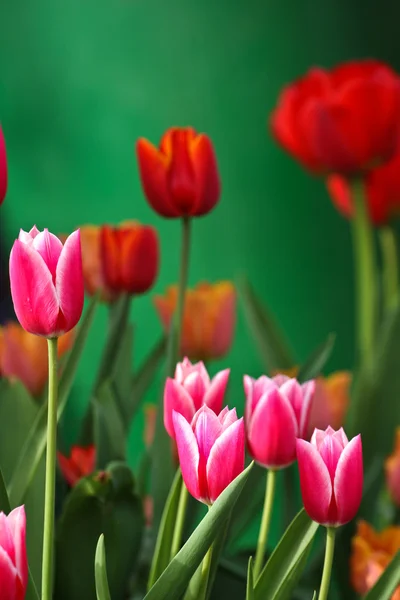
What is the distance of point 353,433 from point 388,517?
7 cm

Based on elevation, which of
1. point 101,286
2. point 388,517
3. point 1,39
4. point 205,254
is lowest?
point 388,517

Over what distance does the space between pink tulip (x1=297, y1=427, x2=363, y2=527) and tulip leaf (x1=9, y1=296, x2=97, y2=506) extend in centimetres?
10

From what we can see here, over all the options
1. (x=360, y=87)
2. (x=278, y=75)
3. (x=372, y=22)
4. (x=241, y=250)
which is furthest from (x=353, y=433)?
(x=372, y=22)

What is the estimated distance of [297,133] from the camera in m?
0.69

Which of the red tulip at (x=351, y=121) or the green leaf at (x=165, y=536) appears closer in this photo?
the green leaf at (x=165, y=536)

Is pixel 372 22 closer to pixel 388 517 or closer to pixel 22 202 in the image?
pixel 22 202

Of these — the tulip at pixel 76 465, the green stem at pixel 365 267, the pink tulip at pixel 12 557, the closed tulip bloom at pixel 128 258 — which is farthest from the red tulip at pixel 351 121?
the pink tulip at pixel 12 557

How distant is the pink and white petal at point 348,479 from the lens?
26 centimetres

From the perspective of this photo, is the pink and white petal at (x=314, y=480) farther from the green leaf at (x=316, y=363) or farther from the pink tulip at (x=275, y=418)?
the green leaf at (x=316, y=363)

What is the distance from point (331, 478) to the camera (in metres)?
0.27

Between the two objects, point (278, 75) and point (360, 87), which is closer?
point (360, 87)

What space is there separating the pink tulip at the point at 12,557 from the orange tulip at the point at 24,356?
192 mm

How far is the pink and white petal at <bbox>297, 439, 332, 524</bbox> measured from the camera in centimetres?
26

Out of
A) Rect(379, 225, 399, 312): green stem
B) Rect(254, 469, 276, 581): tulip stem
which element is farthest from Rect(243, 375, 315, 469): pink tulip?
Rect(379, 225, 399, 312): green stem
